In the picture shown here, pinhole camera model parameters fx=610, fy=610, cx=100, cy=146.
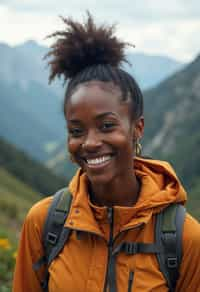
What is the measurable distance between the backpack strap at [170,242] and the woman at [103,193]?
38 mm

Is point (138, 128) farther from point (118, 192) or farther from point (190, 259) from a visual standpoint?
point (190, 259)

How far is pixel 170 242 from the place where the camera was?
3428mm

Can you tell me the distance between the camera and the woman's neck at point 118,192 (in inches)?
147

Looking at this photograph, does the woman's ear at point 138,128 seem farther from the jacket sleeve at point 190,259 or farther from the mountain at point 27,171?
the mountain at point 27,171

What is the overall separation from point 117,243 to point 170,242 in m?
0.31

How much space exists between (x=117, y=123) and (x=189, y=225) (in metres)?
0.72

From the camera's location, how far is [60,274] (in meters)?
3.54

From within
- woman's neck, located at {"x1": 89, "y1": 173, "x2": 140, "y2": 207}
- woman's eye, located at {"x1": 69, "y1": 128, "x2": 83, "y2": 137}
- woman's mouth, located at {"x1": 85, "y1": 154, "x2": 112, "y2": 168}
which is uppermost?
woman's eye, located at {"x1": 69, "y1": 128, "x2": 83, "y2": 137}

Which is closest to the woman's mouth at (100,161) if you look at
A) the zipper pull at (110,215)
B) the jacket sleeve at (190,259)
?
the zipper pull at (110,215)

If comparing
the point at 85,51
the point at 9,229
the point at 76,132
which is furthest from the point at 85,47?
the point at 9,229

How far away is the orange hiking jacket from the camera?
11.4ft

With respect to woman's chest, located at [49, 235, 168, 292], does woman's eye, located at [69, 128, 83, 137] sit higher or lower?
higher

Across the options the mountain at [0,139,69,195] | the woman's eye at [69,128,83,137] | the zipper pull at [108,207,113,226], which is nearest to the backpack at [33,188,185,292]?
the zipper pull at [108,207,113,226]

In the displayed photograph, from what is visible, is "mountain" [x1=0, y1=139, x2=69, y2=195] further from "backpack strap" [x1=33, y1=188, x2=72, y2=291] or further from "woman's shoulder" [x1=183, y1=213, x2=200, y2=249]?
"woman's shoulder" [x1=183, y1=213, x2=200, y2=249]
